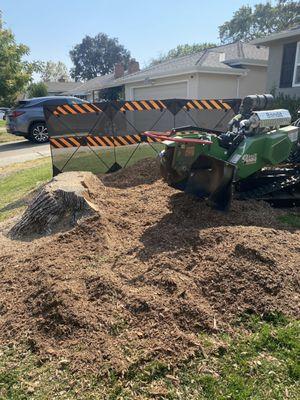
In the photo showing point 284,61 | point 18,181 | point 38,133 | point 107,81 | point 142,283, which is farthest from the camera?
point 107,81

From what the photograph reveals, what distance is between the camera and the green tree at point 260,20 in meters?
55.0

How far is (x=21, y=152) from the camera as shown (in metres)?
14.6

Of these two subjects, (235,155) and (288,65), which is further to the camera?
(288,65)

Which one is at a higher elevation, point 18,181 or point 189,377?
point 189,377

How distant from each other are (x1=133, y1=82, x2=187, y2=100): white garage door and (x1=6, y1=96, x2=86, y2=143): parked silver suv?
5897 millimetres

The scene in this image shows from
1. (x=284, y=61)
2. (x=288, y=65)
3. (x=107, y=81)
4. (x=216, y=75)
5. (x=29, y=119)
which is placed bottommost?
(x=29, y=119)

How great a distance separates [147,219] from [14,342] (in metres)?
2.38

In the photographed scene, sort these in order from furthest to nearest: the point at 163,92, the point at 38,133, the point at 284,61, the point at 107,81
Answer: the point at 107,81, the point at 163,92, the point at 38,133, the point at 284,61

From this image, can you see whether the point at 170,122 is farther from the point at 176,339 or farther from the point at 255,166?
the point at 176,339

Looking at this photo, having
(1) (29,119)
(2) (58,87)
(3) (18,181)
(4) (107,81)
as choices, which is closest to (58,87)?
(2) (58,87)

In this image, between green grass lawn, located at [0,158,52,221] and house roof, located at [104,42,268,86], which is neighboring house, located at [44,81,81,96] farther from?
green grass lawn, located at [0,158,52,221]

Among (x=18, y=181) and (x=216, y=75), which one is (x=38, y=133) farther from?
(x=216, y=75)

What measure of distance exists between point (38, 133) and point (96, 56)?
2579 inches

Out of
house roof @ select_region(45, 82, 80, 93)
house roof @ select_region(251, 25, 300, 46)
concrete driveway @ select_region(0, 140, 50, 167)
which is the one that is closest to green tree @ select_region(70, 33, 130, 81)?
house roof @ select_region(45, 82, 80, 93)
